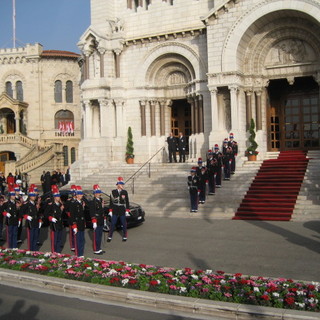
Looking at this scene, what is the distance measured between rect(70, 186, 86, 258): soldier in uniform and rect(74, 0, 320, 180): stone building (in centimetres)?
1307

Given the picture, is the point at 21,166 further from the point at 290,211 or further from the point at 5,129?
the point at 290,211

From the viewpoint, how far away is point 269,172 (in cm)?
2019

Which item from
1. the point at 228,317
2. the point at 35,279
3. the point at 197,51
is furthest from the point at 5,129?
the point at 228,317

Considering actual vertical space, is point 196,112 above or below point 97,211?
above

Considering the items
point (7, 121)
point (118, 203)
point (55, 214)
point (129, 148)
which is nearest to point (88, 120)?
point (129, 148)

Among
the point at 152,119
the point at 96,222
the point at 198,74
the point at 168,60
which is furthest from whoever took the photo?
the point at 152,119

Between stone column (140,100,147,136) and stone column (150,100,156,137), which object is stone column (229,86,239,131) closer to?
stone column (150,100,156,137)

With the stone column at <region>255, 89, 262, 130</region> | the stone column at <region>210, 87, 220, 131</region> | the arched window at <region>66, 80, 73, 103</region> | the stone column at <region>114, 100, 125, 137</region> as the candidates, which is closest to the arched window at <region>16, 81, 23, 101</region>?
the arched window at <region>66, 80, 73, 103</region>

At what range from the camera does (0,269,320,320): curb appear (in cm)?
675

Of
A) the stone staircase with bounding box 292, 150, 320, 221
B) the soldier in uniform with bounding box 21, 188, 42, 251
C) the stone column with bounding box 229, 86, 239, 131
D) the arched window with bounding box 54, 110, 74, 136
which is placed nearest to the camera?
the soldier in uniform with bounding box 21, 188, 42, 251

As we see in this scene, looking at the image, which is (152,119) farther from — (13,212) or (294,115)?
(13,212)

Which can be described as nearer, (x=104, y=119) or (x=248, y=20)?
(x=248, y=20)

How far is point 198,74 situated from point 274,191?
9565mm

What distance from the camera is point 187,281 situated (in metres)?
8.27
